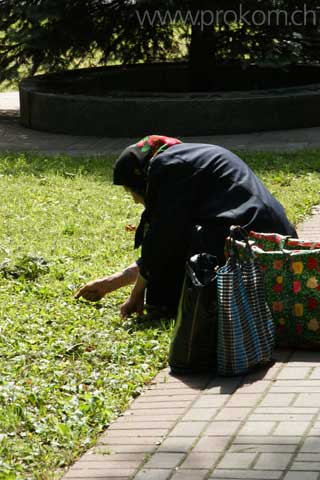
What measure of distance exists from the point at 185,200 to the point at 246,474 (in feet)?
6.46

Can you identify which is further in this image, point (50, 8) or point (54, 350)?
point (50, 8)

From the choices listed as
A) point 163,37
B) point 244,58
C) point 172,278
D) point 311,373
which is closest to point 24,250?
point 172,278

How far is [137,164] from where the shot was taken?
18.8ft

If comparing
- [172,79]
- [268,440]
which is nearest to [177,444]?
[268,440]

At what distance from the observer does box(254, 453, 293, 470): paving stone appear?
3.99m

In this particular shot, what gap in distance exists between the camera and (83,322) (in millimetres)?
6000

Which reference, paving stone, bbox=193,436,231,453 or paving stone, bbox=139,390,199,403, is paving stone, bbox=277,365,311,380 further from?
paving stone, bbox=193,436,231,453

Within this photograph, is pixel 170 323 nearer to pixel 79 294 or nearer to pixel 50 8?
pixel 79 294

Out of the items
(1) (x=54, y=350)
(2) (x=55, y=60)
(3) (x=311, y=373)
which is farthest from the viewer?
(2) (x=55, y=60)

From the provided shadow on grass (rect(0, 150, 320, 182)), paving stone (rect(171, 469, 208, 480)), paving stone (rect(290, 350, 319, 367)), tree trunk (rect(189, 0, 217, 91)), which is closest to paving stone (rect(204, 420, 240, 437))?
paving stone (rect(171, 469, 208, 480))

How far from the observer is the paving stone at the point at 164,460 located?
161 inches

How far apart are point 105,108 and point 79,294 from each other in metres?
6.95

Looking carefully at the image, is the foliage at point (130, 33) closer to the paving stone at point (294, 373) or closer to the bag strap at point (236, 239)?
the bag strap at point (236, 239)

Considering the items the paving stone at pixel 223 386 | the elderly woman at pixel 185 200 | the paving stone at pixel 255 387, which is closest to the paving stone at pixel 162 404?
the paving stone at pixel 223 386
